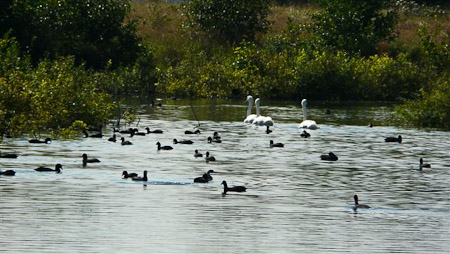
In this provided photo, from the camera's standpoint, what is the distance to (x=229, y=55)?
7275 centimetres

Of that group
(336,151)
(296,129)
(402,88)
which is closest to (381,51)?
(402,88)

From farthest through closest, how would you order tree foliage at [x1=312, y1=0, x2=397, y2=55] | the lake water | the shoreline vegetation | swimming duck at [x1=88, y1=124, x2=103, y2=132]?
tree foliage at [x1=312, y1=0, x2=397, y2=55], the shoreline vegetation, swimming duck at [x1=88, y1=124, x2=103, y2=132], the lake water

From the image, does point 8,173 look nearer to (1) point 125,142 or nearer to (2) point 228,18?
(1) point 125,142

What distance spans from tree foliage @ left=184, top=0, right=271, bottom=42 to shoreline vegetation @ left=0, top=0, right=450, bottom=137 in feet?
0.30

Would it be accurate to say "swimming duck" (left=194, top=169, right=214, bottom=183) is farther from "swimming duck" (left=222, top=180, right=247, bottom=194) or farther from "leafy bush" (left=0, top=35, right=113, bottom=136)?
"leafy bush" (left=0, top=35, right=113, bottom=136)

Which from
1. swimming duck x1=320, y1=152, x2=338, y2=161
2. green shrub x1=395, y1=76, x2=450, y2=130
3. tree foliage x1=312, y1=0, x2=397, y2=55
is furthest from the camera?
tree foliage x1=312, y1=0, x2=397, y2=55

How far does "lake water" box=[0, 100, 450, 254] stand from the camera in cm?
2064

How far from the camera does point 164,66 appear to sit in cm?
7650

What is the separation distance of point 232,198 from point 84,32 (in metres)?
39.3

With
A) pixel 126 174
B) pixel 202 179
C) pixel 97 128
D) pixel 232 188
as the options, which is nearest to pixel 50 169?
pixel 126 174

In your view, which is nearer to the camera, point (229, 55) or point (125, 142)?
point (125, 142)

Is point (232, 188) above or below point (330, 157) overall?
below

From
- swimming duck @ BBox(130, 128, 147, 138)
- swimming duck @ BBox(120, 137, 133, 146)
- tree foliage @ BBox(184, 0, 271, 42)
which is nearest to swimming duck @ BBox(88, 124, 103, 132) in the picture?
swimming duck @ BBox(130, 128, 147, 138)

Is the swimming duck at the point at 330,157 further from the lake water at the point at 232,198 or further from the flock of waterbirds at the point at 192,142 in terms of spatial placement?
the lake water at the point at 232,198
